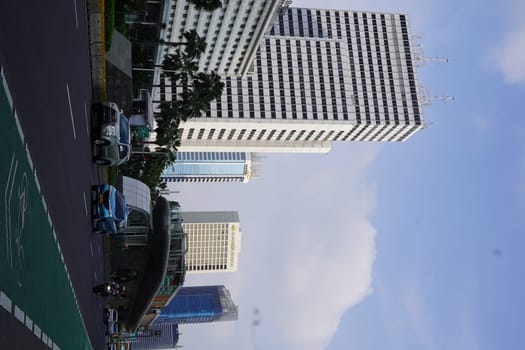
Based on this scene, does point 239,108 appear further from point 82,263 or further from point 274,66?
point 82,263

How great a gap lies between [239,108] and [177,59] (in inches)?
2309

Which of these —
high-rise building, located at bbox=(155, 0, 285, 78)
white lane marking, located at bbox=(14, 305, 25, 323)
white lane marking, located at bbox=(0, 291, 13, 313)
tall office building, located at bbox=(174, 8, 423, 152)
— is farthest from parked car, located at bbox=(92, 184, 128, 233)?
tall office building, located at bbox=(174, 8, 423, 152)

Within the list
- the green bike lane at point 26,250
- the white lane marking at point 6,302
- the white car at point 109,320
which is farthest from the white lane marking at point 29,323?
the white car at point 109,320

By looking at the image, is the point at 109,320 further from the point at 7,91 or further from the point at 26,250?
the point at 7,91

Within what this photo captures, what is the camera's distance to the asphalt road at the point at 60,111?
49.8 feet

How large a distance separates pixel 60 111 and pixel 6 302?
32.6ft

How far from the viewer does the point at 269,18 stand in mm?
94250

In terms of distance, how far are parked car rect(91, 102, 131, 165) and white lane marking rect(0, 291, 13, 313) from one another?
59.7 ft

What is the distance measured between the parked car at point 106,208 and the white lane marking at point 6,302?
1690 cm

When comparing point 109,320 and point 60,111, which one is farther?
point 109,320

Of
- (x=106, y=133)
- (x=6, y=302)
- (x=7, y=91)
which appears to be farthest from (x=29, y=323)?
(x=106, y=133)

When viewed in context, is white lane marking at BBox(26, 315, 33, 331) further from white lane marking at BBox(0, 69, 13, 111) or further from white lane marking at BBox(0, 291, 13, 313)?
white lane marking at BBox(0, 69, 13, 111)

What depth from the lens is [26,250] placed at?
51.1ft

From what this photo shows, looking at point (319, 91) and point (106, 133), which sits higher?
point (319, 91)
